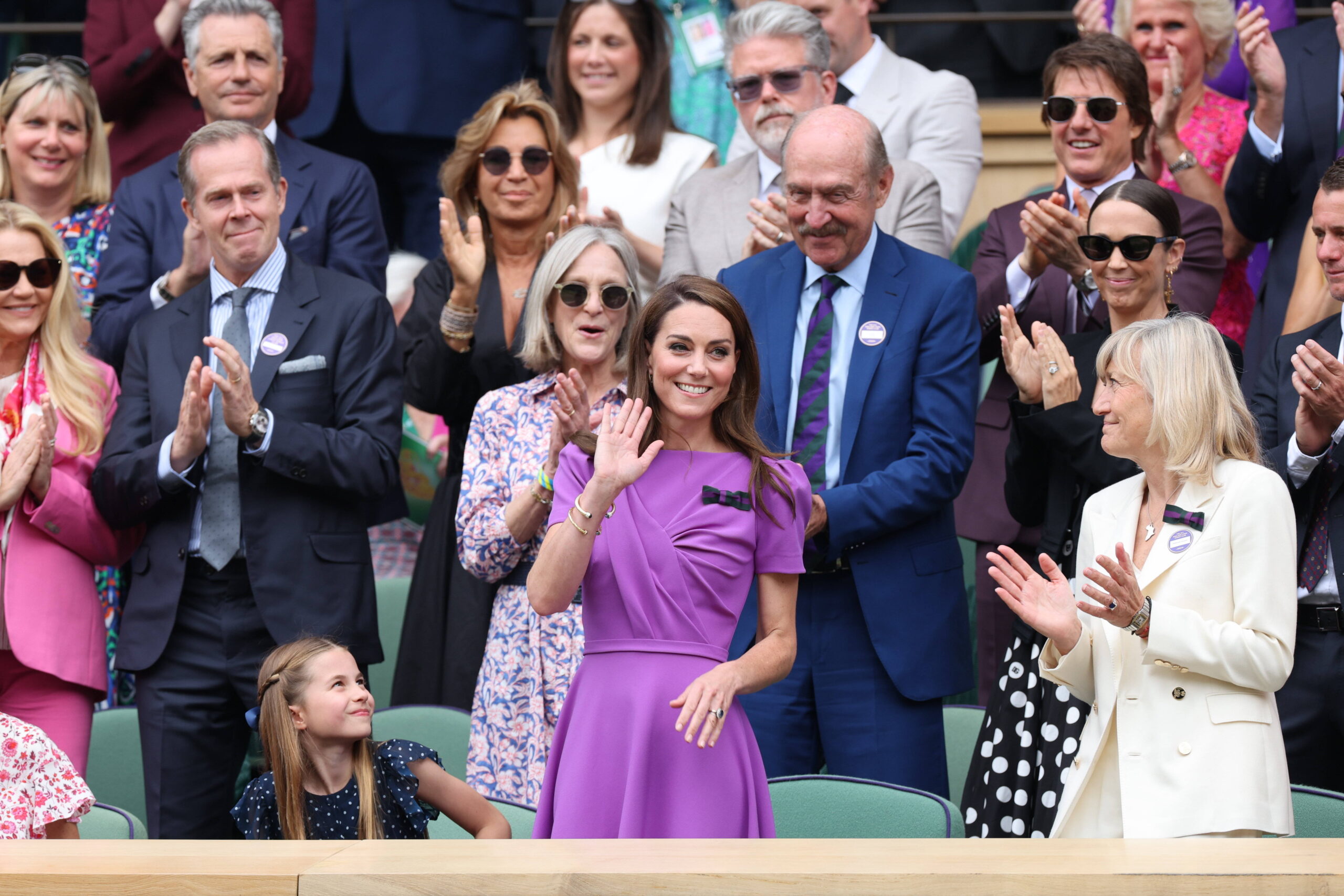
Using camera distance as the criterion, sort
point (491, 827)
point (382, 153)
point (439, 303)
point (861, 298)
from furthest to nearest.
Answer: point (382, 153)
point (439, 303)
point (861, 298)
point (491, 827)

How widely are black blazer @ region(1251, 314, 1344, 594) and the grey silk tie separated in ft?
8.19

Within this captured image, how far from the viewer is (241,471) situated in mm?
4207

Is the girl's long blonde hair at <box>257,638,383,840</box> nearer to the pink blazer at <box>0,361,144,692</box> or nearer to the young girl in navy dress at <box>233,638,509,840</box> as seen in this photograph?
the young girl in navy dress at <box>233,638,509,840</box>

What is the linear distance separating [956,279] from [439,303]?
1.64 metres

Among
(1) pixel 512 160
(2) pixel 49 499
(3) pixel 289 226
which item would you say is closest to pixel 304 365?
(2) pixel 49 499

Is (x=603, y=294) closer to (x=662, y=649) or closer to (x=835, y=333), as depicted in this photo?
(x=835, y=333)

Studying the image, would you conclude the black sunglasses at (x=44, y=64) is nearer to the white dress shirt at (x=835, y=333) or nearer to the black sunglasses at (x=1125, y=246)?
the white dress shirt at (x=835, y=333)

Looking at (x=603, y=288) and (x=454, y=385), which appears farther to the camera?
(x=454, y=385)

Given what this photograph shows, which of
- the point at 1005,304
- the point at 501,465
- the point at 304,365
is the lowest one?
the point at 501,465

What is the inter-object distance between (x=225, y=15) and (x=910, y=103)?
217 cm

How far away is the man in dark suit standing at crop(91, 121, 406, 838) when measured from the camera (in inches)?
162

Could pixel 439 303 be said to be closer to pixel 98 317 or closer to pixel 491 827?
pixel 98 317

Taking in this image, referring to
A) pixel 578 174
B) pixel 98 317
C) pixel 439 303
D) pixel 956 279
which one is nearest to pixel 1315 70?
pixel 956 279

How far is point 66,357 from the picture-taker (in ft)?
14.4
